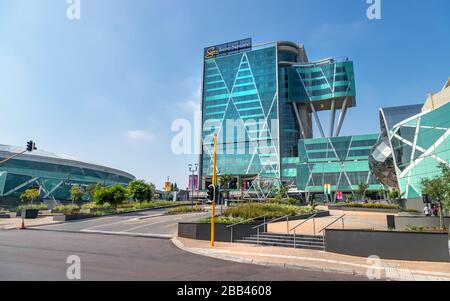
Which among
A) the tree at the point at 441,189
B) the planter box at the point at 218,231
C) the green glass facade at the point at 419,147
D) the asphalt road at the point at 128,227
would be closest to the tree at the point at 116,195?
the asphalt road at the point at 128,227

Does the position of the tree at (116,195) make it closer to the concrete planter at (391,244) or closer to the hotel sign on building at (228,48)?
the concrete planter at (391,244)

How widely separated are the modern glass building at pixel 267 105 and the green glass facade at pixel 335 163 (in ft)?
23.0

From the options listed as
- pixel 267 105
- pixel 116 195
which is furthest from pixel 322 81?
pixel 116 195

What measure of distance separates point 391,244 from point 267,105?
109809 millimetres

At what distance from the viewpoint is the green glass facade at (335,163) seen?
320 ft

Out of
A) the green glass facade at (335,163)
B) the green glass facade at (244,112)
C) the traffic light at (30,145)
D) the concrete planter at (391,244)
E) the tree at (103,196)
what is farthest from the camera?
the green glass facade at (244,112)

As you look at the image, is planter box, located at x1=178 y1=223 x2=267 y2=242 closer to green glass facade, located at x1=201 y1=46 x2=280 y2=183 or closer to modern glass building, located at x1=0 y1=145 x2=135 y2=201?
modern glass building, located at x1=0 y1=145 x2=135 y2=201

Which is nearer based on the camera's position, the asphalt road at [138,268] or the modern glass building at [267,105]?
the asphalt road at [138,268]

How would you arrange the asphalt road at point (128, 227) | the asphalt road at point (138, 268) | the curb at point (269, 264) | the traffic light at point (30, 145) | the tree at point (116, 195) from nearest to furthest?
1. the asphalt road at point (138, 268)
2. the curb at point (269, 264)
3. the asphalt road at point (128, 227)
4. the traffic light at point (30, 145)
5. the tree at point (116, 195)

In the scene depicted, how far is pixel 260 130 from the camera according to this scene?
118 meters

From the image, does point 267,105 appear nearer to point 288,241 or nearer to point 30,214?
point 30,214

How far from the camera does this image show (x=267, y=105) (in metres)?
119

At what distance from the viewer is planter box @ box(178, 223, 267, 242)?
17516 mm
